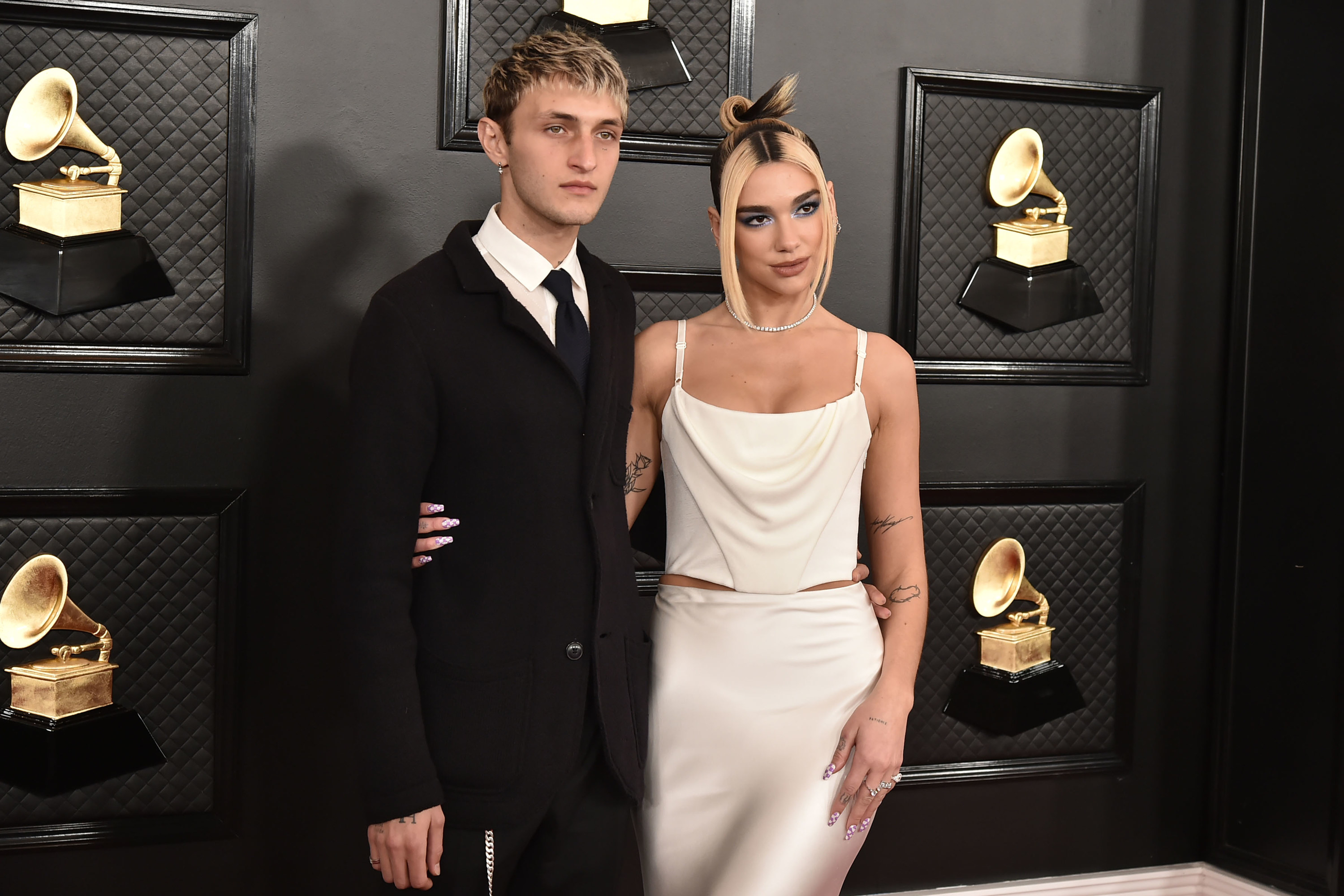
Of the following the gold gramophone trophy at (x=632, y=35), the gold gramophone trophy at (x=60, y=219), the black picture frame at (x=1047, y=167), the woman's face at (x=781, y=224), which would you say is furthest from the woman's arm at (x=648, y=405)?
the gold gramophone trophy at (x=60, y=219)

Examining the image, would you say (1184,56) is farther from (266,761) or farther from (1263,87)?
(266,761)

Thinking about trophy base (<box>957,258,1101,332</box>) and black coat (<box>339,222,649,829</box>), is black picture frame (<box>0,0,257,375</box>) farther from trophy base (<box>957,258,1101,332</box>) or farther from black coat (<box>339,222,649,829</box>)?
trophy base (<box>957,258,1101,332</box>)

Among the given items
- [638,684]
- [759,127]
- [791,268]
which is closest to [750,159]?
[759,127]

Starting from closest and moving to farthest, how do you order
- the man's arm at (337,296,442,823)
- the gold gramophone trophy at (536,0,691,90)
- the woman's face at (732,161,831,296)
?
the man's arm at (337,296,442,823) → the woman's face at (732,161,831,296) → the gold gramophone trophy at (536,0,691,90)

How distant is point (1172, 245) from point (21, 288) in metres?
A: 2.93

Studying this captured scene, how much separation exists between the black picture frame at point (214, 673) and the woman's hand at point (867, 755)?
1427mm

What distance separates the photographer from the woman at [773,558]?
2.04 m

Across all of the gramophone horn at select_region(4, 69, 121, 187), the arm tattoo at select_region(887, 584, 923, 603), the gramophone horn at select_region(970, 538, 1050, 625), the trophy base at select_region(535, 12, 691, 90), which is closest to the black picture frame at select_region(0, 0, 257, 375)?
the gramophone horn at select_region(4, 69, 121, 187)

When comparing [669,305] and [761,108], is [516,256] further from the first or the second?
[669,305]

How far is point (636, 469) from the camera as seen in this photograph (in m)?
2.21

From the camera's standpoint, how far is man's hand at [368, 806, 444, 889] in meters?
1.74

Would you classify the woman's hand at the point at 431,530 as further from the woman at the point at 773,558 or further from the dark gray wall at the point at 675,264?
the dark gray wall at the point at 675,264

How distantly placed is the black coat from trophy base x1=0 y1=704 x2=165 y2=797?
1.08 metres

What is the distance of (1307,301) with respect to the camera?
9.74 ft
